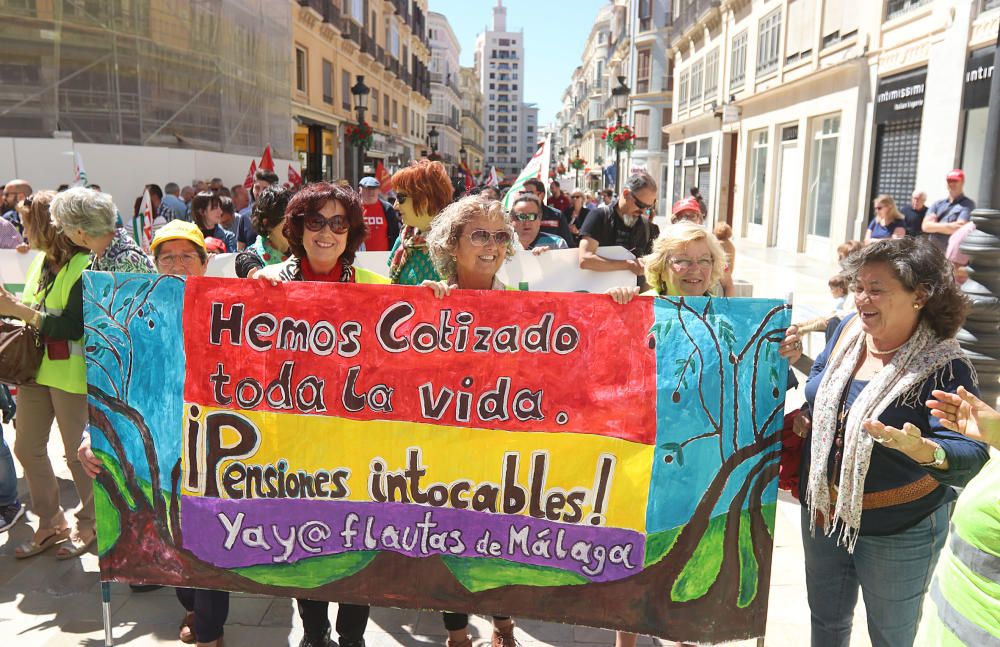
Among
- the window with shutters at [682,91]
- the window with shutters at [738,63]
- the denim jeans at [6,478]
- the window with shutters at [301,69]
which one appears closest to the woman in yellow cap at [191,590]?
the denim jeans at [6,478]

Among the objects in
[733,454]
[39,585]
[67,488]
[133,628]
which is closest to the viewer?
[733,454]

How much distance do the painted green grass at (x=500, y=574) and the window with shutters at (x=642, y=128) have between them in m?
49.2

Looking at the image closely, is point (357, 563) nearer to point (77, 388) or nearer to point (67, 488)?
point (77, 388)

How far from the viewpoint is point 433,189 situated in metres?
4.05

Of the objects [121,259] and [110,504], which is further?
[121,259]

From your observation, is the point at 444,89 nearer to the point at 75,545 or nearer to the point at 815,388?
the point at 75,545

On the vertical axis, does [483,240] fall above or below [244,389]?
above

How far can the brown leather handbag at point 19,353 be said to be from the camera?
3543 millimetres

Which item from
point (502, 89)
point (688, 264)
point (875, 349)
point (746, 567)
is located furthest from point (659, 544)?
point (502, 89)

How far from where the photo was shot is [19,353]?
11.7 ft

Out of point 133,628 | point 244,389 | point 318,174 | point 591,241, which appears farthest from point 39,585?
point 318,174

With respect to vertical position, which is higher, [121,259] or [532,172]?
[532,172]

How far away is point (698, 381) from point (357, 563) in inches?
55.3

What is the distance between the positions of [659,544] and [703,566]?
17 cm
